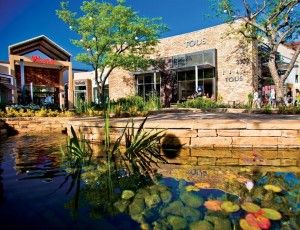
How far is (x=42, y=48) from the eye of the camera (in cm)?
2200

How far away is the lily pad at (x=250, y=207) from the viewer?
2.70 metres

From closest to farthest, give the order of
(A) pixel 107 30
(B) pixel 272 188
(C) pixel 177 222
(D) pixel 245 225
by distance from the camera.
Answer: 1. (D) pixel 245 225
2. (C) pixel 177 222
3. (B) pixel 272 188
4. (A) pixel 107 30

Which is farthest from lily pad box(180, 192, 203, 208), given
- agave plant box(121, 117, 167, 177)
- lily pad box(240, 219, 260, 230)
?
agave plant box(121, 117, 167, 177)

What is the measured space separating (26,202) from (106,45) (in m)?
18.7

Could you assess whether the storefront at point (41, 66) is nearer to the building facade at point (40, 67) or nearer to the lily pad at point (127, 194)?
the building facade at point (40, 67)

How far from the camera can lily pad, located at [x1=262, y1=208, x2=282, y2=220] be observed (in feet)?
8.43

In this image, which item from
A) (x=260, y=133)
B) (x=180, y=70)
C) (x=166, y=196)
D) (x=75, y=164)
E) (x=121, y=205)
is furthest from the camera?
(x=180, y=70)

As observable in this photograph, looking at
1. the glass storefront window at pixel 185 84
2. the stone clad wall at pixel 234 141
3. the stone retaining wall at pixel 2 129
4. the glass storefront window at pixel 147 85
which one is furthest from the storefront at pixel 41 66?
the stone clad wall at pixel 234 141

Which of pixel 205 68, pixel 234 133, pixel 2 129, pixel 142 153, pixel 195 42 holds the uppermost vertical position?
pixel 195 42

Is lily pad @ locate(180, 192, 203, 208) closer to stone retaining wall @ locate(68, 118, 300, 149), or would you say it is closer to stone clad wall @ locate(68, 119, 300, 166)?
stone clad wall @ locate(68, 119, 300, 166)

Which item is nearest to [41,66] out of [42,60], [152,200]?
[42,60]

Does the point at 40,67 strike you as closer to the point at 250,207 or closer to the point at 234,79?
the point at 234,79

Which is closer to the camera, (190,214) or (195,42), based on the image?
(190,214)

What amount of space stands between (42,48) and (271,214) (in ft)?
72.1
